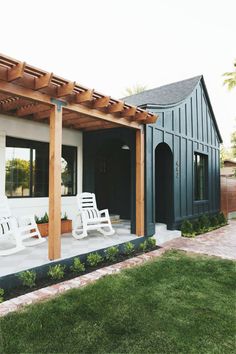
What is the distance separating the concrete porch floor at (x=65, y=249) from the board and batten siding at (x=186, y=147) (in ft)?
2.92

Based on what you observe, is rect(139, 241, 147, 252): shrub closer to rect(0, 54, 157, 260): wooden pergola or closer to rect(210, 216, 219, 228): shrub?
rect(0, 54, 157, 260): wooden pergola

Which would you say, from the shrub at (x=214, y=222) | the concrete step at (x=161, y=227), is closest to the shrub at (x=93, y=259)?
the concrete step at (x=161, y=227)

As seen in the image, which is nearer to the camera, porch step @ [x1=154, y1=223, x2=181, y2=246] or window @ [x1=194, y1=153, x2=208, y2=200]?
porch step @ [x1=154, y1=223, x2=181, y2=246]

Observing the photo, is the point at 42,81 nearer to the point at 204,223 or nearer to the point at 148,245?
the point at 148,245

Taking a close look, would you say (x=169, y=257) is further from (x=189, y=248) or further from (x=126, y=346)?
(x=126, y=346)

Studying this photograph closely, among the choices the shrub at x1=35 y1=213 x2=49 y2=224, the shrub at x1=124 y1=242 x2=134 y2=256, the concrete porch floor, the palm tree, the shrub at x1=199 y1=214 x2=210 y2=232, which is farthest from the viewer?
the palm tree

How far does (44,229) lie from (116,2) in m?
8.81

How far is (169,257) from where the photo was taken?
17.1ft

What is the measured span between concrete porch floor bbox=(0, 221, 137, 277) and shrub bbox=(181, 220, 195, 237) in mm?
1786

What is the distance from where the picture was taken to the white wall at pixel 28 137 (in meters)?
5.71

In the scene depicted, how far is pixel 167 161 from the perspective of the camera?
7.64 meters

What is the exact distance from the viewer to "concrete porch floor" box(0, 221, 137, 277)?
3.84 metres

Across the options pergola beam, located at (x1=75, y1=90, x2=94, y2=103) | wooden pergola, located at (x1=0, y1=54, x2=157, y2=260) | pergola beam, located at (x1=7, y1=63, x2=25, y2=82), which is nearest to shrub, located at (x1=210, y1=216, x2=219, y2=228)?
wooden pergola, located at (x1=0, y1=54, x2=157, y2=260)

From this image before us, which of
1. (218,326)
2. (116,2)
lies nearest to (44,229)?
(218,326)
